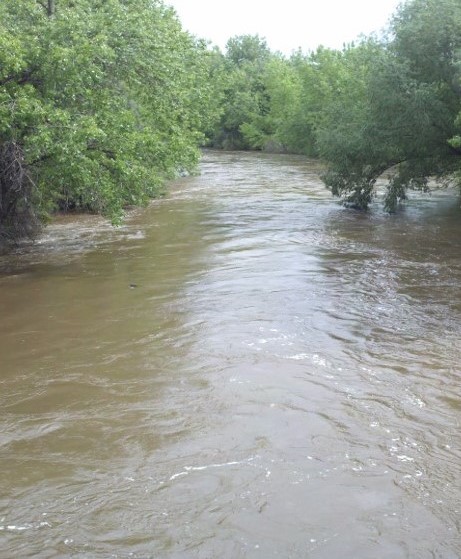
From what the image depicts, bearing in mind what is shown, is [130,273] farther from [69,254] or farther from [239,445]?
[239,445]

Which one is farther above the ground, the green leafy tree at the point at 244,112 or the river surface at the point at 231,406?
the green leafy tree at the point at 244,112

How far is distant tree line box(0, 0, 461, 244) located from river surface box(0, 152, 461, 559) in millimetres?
2450

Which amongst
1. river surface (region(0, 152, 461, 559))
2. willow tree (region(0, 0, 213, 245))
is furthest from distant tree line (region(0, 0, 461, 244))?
river surface (region(0, 152, 461, 559))

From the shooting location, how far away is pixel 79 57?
14102 mm

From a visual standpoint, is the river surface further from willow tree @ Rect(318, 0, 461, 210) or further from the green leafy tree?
the green leafy tree

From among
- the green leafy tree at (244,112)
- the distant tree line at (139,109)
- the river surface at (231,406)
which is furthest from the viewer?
the green leafy tree at (244,112)

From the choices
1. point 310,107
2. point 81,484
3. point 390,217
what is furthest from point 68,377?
point 310,107

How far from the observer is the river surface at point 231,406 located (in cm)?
590

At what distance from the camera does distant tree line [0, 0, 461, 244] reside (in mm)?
14422

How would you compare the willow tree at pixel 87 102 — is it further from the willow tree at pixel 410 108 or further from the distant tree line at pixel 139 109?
the willow tree at pixel 410 108

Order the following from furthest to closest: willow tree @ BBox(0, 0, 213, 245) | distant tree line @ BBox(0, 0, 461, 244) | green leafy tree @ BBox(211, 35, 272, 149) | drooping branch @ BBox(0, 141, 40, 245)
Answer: green leafy tree @ BBox(211, 35, 272, 149) → drooping branch @ BBox(0, 141, 40, 245) → distant tree line @ BBox(0, 0, 461, 244) → willow tree @ BBox(0, 0, 213, 245)

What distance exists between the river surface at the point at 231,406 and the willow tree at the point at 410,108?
6.94 metres

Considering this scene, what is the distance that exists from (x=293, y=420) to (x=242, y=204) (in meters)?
21.2

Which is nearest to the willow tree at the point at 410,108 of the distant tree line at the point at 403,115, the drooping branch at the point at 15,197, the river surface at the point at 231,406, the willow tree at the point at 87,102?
the distant tree line at the point at 403,115
